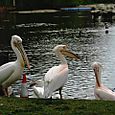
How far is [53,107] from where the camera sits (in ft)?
31.0

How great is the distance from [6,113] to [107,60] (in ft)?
73.2

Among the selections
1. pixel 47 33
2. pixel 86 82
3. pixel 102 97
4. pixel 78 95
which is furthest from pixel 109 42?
pixel 102 97

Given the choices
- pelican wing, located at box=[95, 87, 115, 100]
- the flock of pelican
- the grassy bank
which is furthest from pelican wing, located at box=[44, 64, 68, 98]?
pelican wing, located at box=[95, 87, 115, 100]

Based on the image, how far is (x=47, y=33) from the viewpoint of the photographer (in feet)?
171

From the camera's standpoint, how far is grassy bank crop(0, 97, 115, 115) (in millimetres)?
8961

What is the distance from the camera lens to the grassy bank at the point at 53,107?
8.96 metres

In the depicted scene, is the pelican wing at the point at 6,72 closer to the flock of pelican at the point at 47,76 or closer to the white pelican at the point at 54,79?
the flock of pelican at the point at 47,76

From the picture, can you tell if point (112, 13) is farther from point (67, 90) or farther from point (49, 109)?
point (49, 109)

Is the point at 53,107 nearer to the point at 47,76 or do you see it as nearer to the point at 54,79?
the point at 54,79

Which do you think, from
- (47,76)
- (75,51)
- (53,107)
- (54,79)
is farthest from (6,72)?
(75,51)

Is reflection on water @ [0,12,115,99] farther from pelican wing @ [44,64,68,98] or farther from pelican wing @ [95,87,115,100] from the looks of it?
pelican wing @ [44,64,68,98]

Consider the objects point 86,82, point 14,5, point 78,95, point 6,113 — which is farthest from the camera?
point 14,5

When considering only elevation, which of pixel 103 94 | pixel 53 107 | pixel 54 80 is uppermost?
pixel 54 80

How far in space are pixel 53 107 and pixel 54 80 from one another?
1788 millimetres
